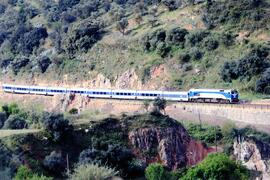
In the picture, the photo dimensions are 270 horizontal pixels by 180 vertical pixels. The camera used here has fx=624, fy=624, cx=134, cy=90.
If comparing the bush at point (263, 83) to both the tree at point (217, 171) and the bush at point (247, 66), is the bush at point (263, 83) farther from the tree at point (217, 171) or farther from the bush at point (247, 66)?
the tree at point (217, 171)

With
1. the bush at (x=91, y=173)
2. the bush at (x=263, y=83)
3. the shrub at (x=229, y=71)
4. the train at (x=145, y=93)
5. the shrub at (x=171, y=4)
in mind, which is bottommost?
the bush at (x=91, y=173)

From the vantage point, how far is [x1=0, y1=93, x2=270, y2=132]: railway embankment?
2277 inches

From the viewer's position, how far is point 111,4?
101188mm

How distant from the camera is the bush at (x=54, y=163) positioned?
1610 inches

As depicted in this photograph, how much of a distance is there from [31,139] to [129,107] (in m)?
25.7

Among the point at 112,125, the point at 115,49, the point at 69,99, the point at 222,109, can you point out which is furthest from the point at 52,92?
the point at 112,125

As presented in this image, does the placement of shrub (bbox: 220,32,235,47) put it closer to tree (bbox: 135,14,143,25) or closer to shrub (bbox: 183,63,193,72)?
shrub (bbox: 183,63,193,72)

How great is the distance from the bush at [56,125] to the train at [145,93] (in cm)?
2072

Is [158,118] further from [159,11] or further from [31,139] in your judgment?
[159,11]

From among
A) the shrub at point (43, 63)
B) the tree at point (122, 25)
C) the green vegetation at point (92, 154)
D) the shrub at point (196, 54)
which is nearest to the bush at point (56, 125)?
the green vegetation at point (92, 154)

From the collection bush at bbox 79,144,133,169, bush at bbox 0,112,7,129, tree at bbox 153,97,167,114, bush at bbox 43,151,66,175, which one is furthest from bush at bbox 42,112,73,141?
tree at bbox 153,97,167,114

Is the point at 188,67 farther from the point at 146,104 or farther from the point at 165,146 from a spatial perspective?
the point at 165,146

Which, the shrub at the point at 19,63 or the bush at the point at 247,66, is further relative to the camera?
the shrub at the point at 19,63

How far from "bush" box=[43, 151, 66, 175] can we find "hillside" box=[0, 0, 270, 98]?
27.3 meters
